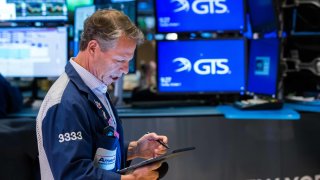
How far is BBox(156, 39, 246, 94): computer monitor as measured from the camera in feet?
9.45

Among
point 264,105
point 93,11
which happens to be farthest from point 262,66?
point 93,11

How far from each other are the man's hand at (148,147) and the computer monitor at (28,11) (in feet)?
5.27

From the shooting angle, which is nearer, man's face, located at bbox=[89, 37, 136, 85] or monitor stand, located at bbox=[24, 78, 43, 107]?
man's face, located at bbox=[89, 37, 136, 85]

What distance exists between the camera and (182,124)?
2633 mm

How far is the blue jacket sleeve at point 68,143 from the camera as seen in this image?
1.31m

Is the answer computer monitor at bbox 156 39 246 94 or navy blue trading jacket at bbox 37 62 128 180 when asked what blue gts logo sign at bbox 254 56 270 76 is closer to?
computer monitor at bbox 156 39 246 94

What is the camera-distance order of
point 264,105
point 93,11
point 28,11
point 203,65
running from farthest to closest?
point 28,11 < point 93,11 < point 203,65 < point 264,105

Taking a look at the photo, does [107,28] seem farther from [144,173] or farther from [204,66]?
[204,66]

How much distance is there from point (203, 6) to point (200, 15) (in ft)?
0.22

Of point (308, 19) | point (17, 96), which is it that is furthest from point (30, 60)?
point (308, 19)

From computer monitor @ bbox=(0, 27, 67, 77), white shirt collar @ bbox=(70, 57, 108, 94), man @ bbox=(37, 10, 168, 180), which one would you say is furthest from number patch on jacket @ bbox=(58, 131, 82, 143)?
computer monitor @ bbox=(0, 27, 67, 77)

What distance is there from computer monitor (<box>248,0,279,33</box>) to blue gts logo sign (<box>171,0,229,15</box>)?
20 centimetres

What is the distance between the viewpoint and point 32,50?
10.1 ft

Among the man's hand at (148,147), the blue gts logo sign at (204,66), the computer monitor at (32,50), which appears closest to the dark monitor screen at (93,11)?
the computer monitor at (32,50)
